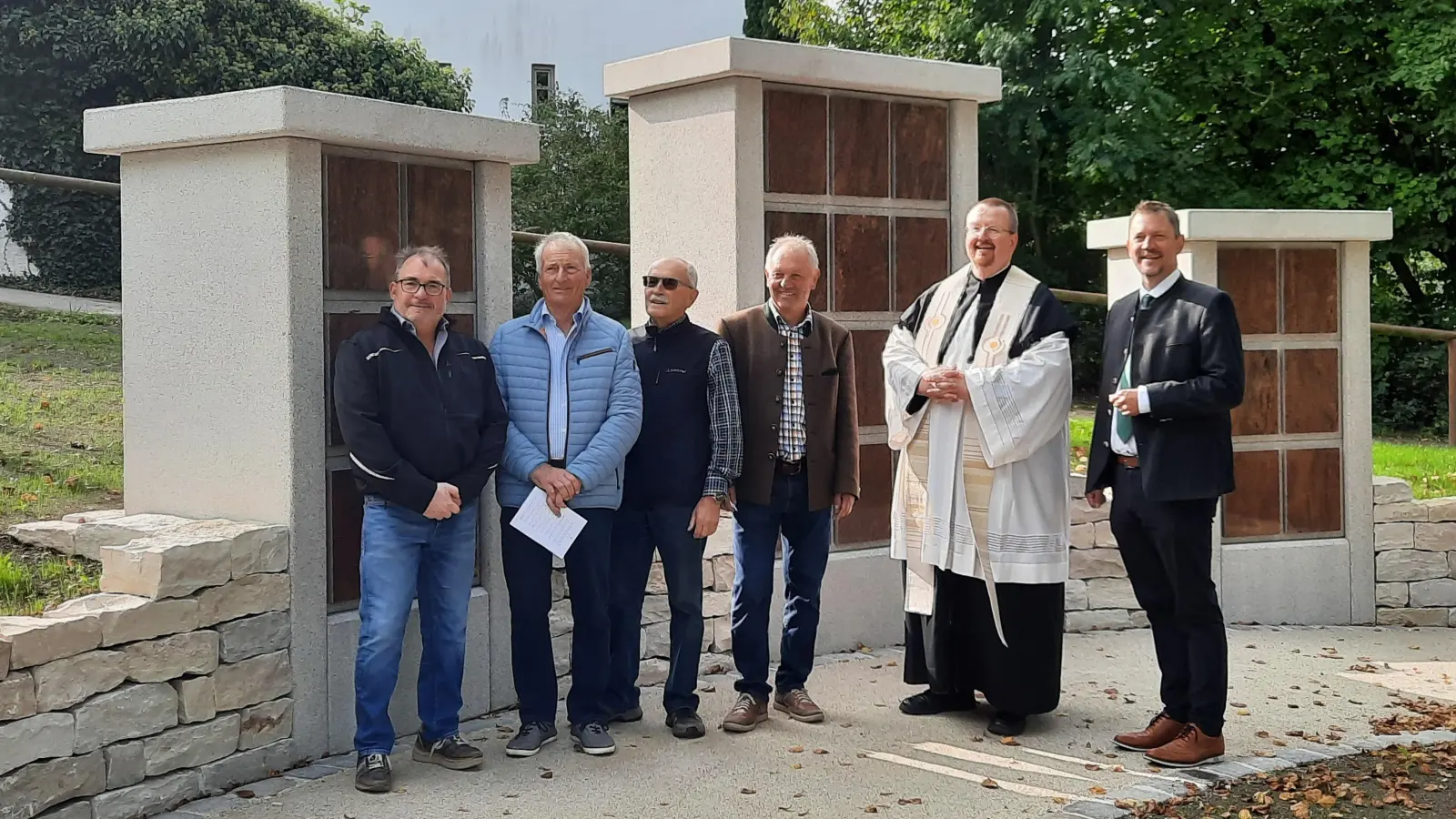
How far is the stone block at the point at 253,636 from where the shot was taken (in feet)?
14.3

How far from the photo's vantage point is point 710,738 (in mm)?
5012

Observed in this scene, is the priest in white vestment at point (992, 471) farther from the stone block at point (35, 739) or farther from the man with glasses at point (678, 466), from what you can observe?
the stone block at point (35, 739)

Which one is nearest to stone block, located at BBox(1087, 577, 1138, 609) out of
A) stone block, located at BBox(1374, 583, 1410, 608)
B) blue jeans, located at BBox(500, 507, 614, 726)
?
stone block, located at BBox(1374, 583, 1410, 608)

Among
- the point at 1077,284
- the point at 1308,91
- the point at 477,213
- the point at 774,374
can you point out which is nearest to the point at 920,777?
the point at 774,374

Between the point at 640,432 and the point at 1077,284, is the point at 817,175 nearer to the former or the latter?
the point at 640,432

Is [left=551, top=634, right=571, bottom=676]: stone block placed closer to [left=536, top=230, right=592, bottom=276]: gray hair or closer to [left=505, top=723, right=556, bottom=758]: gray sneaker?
[left=505, top=723, right=556, bottom=758]: gray sneaker

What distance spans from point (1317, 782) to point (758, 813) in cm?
185

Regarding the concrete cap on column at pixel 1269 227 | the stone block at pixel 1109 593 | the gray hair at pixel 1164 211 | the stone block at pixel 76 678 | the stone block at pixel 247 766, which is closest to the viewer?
the stone block at pixel 76 678

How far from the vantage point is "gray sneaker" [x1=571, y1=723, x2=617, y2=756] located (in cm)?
476

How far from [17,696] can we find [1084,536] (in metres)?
4.93

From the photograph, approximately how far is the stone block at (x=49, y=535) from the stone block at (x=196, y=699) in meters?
0.93

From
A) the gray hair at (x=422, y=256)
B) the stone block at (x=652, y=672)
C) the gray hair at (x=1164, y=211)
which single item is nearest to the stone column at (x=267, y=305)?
the gray hair at (x=422, y=256)

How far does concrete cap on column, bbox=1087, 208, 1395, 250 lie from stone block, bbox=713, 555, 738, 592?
2.52 m

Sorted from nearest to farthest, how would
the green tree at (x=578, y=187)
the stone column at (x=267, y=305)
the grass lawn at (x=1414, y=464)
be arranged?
the stone column at (x=267, y=305) → the grass lawn at (x=1414, y=464) → the green tree at (x=578, y=187)
